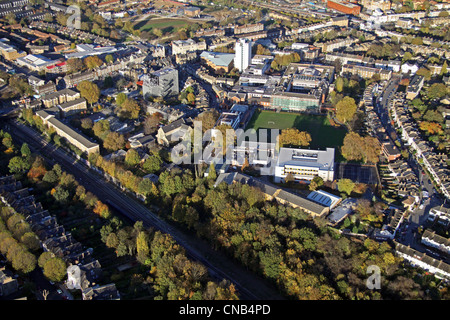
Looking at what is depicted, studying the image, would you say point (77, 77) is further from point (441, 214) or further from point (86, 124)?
point (441, 214)

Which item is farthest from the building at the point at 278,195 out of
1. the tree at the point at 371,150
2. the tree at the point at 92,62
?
the tree at the point at 92,62

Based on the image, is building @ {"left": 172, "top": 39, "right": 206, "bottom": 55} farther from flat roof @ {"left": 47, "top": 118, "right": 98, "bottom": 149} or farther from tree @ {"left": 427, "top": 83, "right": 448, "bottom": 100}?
tree @ {"left": 427, "top": 83, "right": 448, "bottom": 100}

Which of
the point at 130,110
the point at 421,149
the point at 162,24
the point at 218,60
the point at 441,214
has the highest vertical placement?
the point at 218,60

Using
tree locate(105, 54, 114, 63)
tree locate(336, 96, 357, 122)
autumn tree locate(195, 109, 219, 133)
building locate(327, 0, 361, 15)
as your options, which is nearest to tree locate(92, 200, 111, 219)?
autumn tree locate(195, 109, 219, 133)

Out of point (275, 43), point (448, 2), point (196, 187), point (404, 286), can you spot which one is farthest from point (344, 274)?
point (448, 2)

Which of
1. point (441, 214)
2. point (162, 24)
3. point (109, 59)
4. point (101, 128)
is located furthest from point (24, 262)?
point (162, 24)

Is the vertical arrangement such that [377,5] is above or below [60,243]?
above
